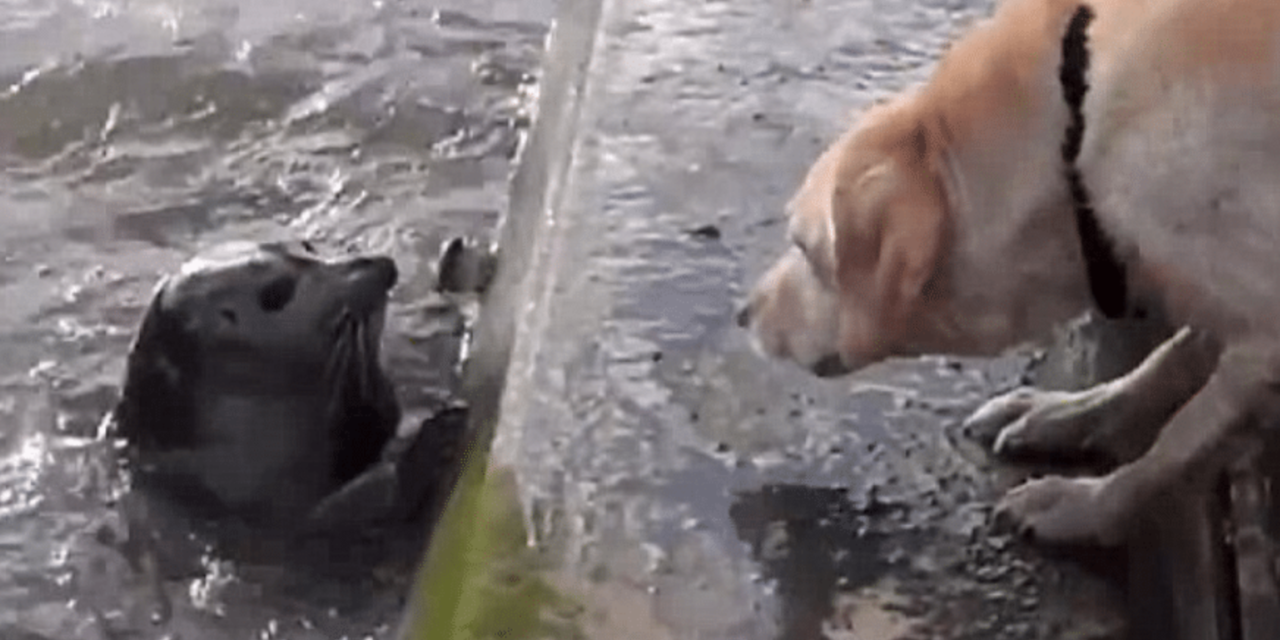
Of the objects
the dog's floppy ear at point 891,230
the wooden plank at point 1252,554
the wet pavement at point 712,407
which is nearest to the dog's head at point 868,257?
the dog's floppy ear at point 891,230

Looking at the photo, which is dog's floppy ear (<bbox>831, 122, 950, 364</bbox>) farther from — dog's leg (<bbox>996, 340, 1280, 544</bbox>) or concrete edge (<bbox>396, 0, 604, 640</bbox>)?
concrete edge (<bbox>396, 0, 604, 640</bbox>)

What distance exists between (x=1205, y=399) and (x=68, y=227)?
8.42 ft

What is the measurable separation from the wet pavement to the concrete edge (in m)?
0.01

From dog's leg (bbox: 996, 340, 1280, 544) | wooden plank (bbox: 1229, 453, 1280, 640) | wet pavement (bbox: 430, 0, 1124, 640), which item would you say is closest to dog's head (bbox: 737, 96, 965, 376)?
wet pavement (bbox: 430, 0, 1124, 640)

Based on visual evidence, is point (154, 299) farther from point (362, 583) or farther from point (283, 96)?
point (283, 96)

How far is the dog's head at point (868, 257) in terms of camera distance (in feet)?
10.1

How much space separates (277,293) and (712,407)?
33.6 inches

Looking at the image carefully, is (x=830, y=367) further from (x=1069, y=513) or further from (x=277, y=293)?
(x=277, y=293)

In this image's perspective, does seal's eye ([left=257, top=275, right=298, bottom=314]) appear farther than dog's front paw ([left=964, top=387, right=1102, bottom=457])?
Yes

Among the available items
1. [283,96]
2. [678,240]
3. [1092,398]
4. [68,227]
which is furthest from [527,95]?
[1092,398]

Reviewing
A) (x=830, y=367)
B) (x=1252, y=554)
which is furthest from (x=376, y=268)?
(x=1252, y=554)

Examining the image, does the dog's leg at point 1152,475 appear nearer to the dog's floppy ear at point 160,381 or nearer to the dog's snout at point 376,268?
the dog's snout at point 376,268

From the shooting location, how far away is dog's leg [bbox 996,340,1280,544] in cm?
318

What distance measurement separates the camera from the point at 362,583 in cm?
378
